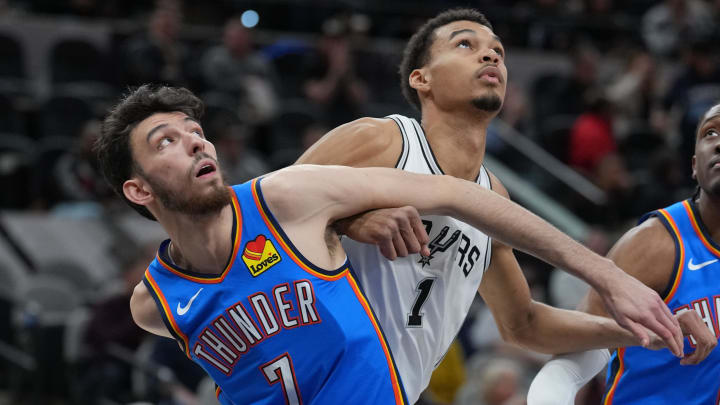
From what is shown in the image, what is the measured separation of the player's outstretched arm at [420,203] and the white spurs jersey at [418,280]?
36 cm

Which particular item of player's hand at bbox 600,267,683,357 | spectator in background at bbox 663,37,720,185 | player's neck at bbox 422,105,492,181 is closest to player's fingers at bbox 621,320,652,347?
player's hand at bbox 600,267,683,357

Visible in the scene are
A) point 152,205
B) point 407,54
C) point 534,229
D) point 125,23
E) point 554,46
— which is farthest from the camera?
point 554,46

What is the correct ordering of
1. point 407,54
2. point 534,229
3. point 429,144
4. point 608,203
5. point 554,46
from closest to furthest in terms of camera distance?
point 534,229 < point 429,144 < point 407,54 < point 608,203 < point 554,46

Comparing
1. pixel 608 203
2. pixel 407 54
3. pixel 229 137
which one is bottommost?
pixel 608 203

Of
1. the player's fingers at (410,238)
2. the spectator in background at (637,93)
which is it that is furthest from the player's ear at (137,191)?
the spectator in background at (637,93)

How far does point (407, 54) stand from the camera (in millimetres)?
4824

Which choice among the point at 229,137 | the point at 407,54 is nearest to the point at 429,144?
the point at 407,54

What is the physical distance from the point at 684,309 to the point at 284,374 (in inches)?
64.6

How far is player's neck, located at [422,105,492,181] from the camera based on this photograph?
436 centimetres

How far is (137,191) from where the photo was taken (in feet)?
13.0

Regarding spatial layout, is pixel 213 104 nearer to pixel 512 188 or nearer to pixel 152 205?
pixel 512 188

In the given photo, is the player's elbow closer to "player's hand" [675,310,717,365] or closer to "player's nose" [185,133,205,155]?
"player's hand" [675,310,717,365]

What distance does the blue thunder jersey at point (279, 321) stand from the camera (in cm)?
374

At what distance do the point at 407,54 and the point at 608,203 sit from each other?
19.6 feet
